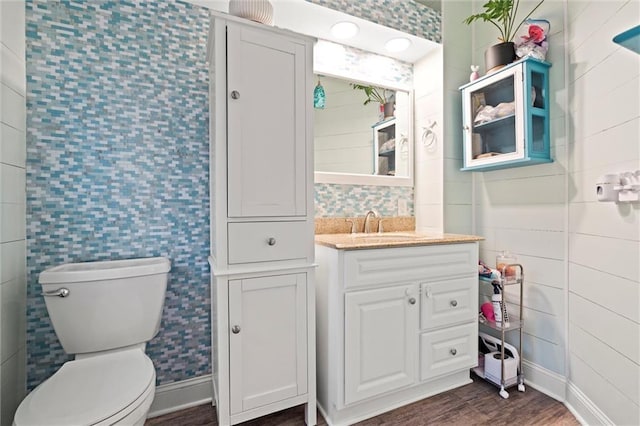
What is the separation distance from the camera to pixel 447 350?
1655 millimetres

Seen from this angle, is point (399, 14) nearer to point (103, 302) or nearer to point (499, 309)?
point (499, 309)

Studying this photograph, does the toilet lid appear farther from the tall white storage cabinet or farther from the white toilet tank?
the tall white storage cabinet

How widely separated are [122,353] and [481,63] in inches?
108

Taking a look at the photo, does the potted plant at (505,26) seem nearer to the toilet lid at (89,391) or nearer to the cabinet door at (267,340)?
the cabinet door at (267,340)

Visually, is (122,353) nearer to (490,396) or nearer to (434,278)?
(434,278)

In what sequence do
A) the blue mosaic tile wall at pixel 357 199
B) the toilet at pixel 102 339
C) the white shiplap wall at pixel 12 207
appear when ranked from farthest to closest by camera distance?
the blue mosaic tile wall at pixel 357 199 < the white shiplap wall at pixel 12 207 < the toilet at pixel 102 339

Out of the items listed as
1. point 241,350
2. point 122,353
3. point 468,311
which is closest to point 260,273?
point 241,350

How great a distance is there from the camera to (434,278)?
1.61 meters

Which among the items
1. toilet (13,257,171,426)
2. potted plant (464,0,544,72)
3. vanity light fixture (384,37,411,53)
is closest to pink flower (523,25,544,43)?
potted plant (464,0,544,72)

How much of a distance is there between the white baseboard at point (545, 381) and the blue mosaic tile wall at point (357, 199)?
1185 millimetres

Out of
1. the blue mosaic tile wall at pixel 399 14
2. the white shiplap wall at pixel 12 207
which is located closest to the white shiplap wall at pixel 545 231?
the blue mosaic tile wall at pixel 399 14

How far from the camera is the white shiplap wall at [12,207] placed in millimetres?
1141

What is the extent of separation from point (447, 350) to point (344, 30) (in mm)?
1995

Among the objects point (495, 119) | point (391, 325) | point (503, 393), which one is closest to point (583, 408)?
point (503, 393)
